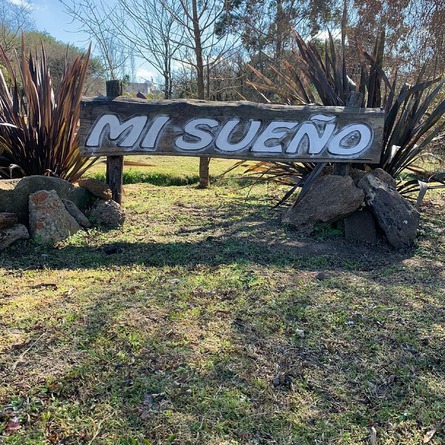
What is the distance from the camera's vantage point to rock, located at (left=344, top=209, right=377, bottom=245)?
3672mm

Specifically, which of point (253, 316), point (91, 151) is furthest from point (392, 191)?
point (91, 151)

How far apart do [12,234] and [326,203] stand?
266 cm

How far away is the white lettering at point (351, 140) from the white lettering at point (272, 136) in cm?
43

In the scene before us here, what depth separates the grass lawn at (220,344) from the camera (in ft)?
5.07

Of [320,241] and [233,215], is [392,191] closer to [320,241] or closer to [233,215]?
[320,241]

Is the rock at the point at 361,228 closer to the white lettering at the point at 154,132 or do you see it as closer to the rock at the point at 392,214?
the rock at the point at 392,214

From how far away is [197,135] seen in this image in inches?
156

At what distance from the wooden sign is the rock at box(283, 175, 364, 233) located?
275 millimetres

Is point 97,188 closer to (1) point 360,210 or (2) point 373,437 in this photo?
(1) point 360,210

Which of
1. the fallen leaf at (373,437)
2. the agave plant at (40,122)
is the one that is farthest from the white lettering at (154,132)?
the fallen leaf at (373,437)

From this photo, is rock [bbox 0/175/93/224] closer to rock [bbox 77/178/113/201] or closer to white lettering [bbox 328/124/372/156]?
rock [bbox 77/178/113/201]

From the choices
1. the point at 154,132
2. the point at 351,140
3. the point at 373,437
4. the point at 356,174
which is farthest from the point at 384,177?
the point at 373,437

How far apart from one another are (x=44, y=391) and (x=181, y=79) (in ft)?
41.5

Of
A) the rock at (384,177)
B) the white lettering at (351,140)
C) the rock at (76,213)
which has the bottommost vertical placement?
the rock at (76,213)
